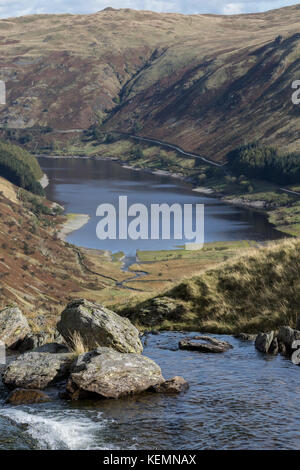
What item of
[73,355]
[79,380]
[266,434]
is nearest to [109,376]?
[79,380]

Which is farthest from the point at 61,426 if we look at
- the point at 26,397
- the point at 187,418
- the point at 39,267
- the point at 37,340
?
the point at 39,267

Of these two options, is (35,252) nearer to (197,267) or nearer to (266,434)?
(197,267)

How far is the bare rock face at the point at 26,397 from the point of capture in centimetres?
1728

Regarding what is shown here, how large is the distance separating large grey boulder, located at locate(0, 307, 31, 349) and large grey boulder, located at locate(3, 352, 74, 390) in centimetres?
474

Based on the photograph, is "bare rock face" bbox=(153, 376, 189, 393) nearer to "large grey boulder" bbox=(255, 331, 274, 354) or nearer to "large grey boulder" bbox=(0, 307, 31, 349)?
"large grey boulder" bbox=(255, 331, 274, 354)

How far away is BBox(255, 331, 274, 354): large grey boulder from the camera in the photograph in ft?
70.9

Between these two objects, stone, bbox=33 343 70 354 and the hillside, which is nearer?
stone, bbox=33 343 70 354

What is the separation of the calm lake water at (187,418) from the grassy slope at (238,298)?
579 centimetres

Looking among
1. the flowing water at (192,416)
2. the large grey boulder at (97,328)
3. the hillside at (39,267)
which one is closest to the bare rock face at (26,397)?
the flowing water at (192,416)

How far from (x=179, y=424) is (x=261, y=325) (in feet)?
33.6

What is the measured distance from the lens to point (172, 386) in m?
17.9

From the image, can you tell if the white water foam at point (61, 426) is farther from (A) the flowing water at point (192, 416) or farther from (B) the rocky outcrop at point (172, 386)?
(B) the rocky outcrop at point (172, 386)

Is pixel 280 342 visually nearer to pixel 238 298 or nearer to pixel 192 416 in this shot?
pixel 238 298

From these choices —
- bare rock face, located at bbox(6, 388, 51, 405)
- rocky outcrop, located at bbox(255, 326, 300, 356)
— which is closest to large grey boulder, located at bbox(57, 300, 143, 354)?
bare rock face, located at bbox(6, 388, 51, 405)
